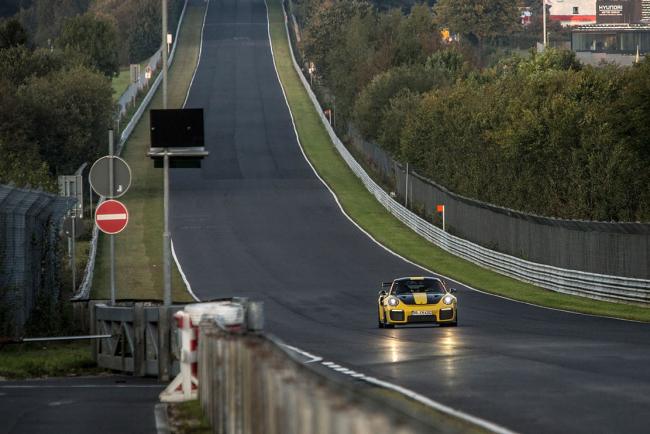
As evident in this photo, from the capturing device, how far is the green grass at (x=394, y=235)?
41634mm

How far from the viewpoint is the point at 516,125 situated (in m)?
69.0

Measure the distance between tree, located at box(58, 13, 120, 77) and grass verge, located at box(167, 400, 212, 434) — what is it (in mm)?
117725

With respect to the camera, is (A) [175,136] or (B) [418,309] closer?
(A) [175,136]

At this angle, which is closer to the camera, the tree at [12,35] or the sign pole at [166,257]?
the sign pole at [166,257]

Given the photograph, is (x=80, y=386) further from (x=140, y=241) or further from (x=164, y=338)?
(x=140, y=241)

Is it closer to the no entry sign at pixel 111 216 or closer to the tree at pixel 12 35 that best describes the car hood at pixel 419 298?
the no entry sign at pixel 111 216

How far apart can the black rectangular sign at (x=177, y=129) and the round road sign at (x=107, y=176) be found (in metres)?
1.49

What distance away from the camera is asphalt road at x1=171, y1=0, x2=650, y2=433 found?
1695 centimetres

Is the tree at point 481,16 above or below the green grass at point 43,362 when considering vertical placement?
above

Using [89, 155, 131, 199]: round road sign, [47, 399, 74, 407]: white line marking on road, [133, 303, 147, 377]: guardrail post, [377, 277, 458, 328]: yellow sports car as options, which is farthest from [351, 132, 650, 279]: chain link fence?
[47, 399, 74, 407]: white line marking on road

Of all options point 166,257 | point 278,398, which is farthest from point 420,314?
point 278,398

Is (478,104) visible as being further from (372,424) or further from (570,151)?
(372,424)

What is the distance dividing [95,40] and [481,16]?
7309cm

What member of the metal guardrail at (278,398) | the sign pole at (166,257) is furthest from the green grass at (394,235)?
the metal guardrail at (278,398)
